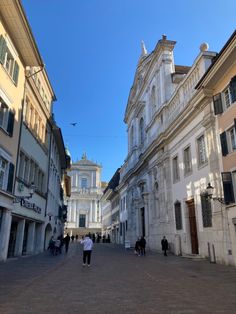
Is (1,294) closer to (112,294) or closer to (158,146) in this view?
(112,294)

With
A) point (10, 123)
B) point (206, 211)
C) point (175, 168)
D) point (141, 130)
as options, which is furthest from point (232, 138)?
point (141, 130)

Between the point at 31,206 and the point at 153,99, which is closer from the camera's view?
the point at 31,206

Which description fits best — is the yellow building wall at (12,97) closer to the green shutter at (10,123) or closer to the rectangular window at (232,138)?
the green shutter at (10,123)

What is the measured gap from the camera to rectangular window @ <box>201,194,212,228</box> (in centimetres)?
1809

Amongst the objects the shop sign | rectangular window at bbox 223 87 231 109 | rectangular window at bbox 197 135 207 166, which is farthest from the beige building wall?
rectangular window at bbox 223 87 231 109

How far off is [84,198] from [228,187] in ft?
264

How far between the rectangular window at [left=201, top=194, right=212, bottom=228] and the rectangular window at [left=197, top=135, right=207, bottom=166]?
229 centimetres

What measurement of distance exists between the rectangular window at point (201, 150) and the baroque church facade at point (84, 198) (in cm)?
7290

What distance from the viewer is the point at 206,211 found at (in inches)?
728

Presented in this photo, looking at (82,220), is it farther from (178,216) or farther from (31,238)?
(178,216)

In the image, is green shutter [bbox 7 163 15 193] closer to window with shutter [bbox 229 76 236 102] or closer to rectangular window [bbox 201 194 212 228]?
rectangular window [bbox 201 194 212 228]

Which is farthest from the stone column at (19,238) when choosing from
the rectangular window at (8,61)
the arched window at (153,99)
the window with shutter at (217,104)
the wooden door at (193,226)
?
the arched window at (153,99)

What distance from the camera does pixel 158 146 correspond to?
28.4 metres

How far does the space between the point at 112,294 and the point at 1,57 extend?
12942mm
